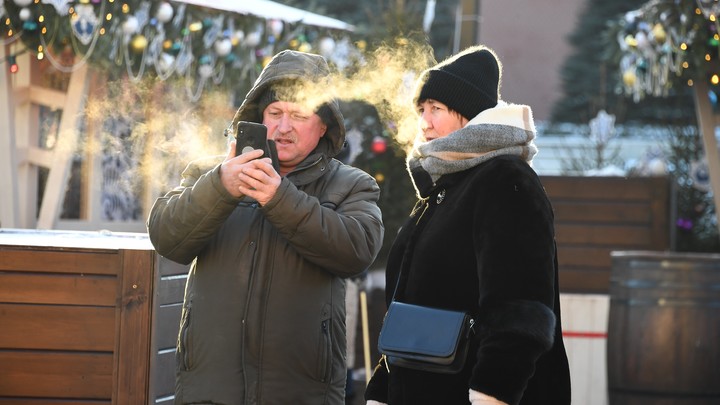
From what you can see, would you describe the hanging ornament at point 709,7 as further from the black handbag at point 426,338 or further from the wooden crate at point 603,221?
the black handbag at point 426,338

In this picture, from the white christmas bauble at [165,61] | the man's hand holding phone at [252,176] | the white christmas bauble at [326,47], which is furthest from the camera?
the white christmas bauble at [326,47]

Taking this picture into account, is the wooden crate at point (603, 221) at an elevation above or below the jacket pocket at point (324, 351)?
above

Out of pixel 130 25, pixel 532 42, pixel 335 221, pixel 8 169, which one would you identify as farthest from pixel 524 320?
pixel 532 42

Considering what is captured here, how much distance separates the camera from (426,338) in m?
2.84

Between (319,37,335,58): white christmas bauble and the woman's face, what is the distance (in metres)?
6.43

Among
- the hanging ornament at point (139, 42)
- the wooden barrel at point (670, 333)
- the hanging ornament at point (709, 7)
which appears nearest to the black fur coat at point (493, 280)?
the wooden barrel at point (670, 333)

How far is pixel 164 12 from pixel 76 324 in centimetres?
464

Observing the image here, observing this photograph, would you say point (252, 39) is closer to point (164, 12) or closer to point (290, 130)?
→ point (164, 12)

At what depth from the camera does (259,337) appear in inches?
131

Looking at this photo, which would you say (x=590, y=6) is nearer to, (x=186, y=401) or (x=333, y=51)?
(x=333, y=51)

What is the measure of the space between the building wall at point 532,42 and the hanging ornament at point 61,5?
56.0 feet

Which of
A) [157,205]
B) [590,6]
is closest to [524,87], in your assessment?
[590,6]

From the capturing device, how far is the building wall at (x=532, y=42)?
2436 cm

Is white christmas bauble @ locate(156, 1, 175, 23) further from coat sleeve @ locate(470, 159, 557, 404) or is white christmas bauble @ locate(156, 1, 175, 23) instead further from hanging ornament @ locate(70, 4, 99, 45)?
coat sleeve @ locate(470, 159, 557, 404)
